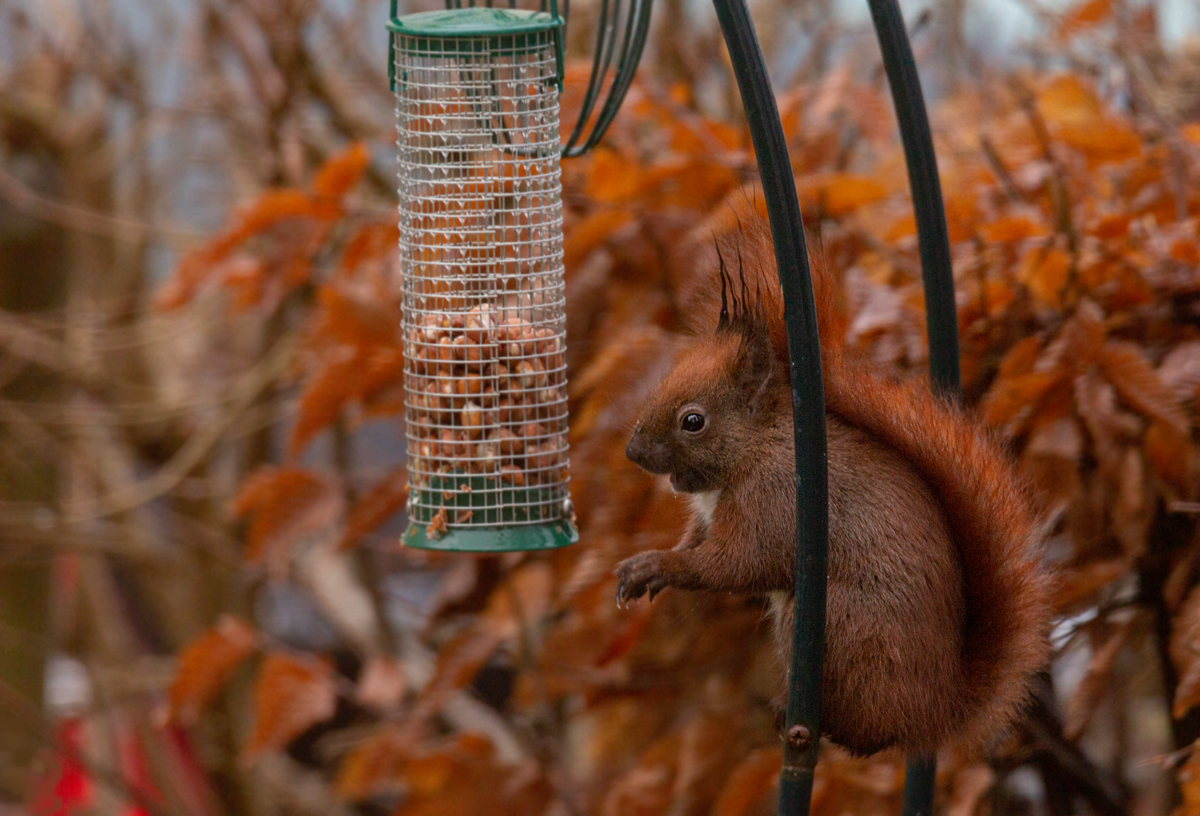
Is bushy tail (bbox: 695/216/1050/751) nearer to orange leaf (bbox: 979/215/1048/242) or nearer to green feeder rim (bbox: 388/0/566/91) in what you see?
green feeder rim (bbox: 388/0/566/91)

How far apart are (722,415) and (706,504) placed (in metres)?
0.09

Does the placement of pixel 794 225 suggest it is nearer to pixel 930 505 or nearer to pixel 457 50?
pixel 930 505

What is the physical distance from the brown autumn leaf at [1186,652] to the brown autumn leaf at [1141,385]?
0.20 m

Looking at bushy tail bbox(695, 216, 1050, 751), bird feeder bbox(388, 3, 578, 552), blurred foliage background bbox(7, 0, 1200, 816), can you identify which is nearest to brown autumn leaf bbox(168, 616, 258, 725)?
blurred foliage background bbox(7, 0, 1200, 816)

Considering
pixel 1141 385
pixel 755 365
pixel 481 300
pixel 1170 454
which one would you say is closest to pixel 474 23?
pixel 481 300

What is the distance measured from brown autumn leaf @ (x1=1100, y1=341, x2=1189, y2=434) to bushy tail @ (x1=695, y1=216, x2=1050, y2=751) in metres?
0.33

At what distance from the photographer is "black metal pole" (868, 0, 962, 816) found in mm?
1219

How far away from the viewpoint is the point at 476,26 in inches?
51.9

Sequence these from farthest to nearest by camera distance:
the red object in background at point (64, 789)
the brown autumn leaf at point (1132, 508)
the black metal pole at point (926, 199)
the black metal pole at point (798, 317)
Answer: the red object in background at point (64, 789), the brown autumn leaf at point (1132, 508), the black metal pole at point (926, 199), the black metal pole at point (798, 317)

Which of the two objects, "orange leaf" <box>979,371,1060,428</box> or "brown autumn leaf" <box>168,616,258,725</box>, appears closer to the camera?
"orange leaf" <box>979,371,1060,428</box>

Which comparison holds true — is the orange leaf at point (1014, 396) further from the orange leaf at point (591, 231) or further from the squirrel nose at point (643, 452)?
the orange leaf at point (591, 231)

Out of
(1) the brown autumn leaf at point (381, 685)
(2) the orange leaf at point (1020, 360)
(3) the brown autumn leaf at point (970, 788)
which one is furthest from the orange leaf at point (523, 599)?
(2) the orange leaf at point (1020, 360)

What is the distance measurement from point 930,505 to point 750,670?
0.91m

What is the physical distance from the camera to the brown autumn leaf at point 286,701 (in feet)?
6.70
